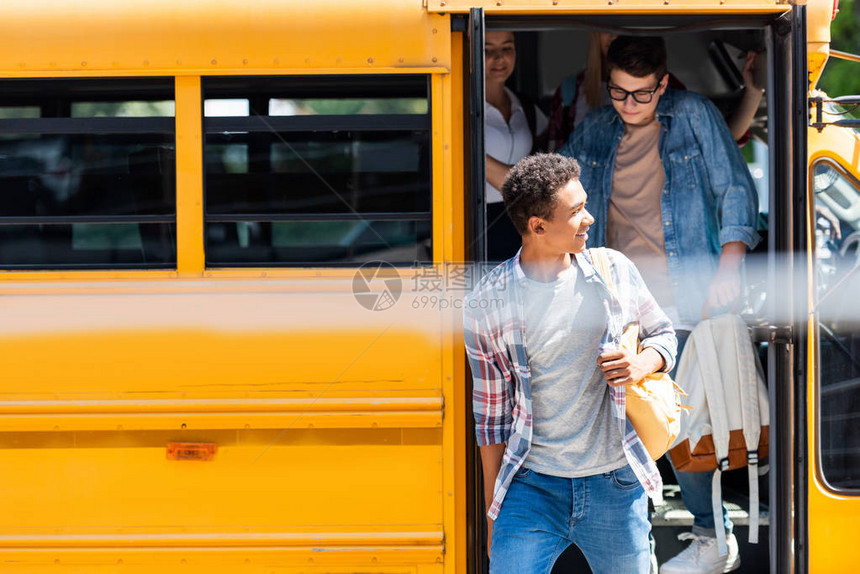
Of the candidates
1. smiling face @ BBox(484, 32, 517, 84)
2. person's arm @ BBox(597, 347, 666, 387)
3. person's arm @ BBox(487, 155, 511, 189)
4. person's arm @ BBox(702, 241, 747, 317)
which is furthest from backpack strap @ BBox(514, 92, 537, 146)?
person's arm @ BBox(597, 347, 666, 387)

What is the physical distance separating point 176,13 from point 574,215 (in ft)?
4.90

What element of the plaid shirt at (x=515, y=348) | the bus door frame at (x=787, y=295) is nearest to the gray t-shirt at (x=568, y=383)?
the plaid shirt at (x=515, y=348)

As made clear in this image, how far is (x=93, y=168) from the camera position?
2.87 meters

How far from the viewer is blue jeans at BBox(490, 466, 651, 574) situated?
7.59 feet

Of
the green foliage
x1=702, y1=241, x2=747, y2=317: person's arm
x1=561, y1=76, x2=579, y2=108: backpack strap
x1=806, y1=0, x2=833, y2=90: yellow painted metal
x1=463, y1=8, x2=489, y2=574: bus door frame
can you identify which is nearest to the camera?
x1=463, y1=8, x2=489, y2=574: bus door frame

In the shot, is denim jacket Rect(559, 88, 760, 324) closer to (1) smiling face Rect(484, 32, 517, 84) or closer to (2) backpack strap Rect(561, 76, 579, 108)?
(2) backpack strap Rect(561, 76, 579, 108)

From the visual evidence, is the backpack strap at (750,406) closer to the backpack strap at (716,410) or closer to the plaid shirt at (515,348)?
the backpack strap at (716,410)

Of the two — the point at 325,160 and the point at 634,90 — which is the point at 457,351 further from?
the point at 634,90

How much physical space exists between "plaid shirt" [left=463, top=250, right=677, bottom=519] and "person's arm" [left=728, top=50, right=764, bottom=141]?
1.42m

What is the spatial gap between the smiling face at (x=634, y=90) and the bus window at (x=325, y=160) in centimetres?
89

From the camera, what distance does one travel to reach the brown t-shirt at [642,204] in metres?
3.44

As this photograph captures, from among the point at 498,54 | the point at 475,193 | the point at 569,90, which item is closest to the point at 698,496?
the point at 475,193

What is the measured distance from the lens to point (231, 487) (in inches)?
114

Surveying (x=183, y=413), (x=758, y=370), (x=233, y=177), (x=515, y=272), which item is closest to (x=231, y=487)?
(x=183, y=413)
